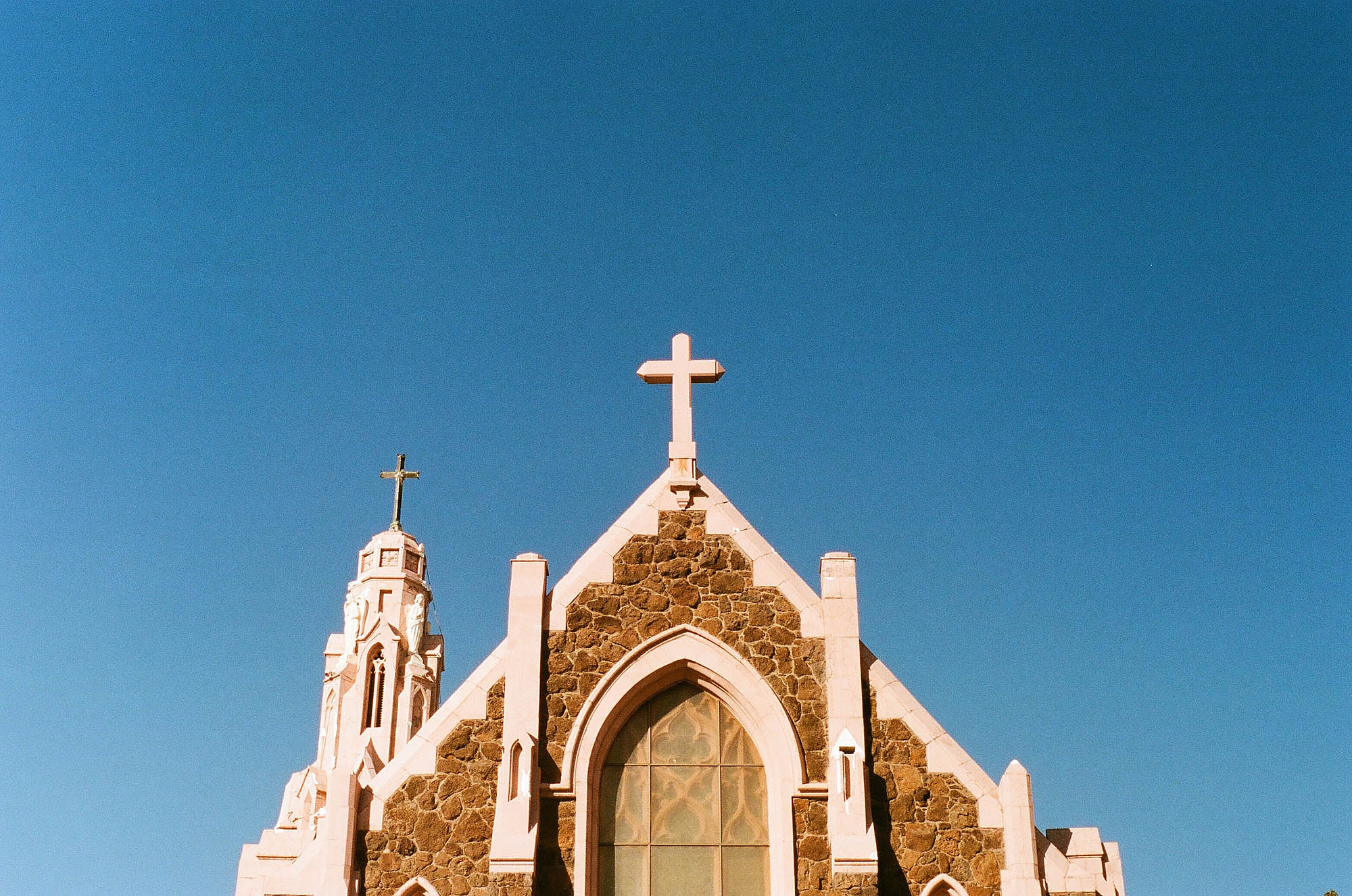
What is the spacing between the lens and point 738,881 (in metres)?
15.8

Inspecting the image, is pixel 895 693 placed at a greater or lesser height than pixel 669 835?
greater

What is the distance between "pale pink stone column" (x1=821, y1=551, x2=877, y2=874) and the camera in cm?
1537

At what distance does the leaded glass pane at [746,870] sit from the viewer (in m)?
15.7

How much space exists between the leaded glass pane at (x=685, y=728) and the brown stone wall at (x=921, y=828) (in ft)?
5.56

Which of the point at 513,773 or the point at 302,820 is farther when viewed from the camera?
the point at 302,820

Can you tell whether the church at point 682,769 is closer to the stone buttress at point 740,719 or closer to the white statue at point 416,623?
the stone buttress at point 740,719

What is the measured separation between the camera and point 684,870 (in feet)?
52.0

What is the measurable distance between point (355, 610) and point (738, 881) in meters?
20.6

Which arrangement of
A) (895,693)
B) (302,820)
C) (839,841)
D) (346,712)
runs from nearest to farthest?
1. (839,841)
2. (895,693)
3. (302,820)
4. (346,712)

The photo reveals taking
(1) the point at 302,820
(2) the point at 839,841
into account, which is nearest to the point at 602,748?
(2) the point at 839,841

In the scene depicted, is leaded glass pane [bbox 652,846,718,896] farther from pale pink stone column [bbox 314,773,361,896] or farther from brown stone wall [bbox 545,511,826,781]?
pale pink stone column [bbox 314,773,361,896]

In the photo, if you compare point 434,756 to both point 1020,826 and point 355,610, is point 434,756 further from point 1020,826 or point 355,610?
point 355,610

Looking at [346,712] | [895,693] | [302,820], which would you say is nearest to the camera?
[895,693]

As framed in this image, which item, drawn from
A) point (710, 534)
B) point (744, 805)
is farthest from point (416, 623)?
point (744, 805)
